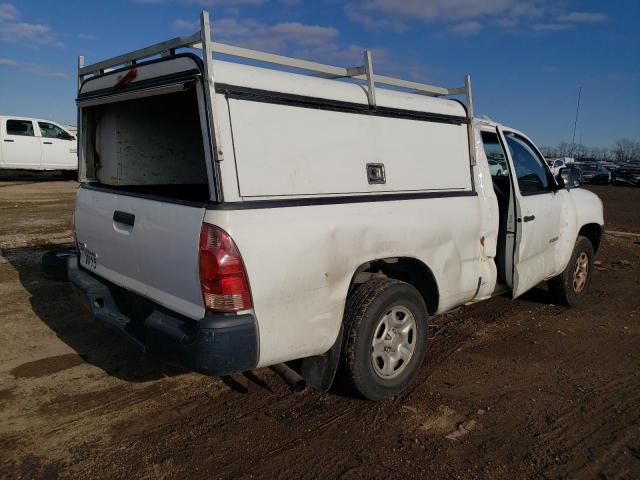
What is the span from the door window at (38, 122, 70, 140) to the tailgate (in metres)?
16.1

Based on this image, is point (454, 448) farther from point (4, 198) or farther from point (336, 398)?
point (4, 198)

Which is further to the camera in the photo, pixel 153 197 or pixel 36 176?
pixel 36 176

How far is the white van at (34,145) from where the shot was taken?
1702 centimetres

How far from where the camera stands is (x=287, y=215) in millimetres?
2834

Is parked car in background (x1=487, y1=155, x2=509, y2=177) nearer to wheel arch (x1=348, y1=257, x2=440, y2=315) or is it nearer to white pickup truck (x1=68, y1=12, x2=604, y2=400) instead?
white pickup truck (x1=68, y1=12, x2=604, y2=400)

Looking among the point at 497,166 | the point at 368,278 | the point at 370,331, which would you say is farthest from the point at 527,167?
the point at 370,331

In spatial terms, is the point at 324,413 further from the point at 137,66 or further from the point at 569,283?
the point at 569,283

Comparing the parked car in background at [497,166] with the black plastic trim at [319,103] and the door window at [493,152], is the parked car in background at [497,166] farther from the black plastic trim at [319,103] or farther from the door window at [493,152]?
the black plastic trim at [319,103]

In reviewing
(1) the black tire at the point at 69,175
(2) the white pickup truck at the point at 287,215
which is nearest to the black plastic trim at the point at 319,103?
(2) the white pickup truck at the point at 287,215

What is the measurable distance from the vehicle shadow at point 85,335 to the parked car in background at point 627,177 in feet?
104

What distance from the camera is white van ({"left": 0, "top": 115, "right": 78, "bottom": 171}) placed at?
1702 centimetres

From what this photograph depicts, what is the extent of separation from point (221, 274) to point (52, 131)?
18095mm

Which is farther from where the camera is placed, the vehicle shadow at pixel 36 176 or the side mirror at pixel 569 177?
the vehicle shadow at pixel 36 176

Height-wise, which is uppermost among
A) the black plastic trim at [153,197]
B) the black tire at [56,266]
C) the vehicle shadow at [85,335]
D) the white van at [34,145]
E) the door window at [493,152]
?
the white van at [34,145]
